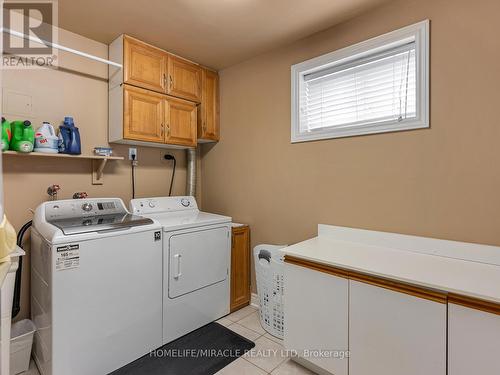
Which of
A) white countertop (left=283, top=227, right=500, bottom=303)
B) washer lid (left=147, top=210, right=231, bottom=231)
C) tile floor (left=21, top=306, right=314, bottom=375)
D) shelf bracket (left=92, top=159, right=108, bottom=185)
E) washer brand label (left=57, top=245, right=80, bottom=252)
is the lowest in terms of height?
tile floor (left=21, top=306, right=314, bottom=375)

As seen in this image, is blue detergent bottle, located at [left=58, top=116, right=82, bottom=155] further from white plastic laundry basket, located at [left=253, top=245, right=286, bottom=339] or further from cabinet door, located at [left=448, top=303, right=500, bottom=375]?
cabinet door, located at [left=448, top=303, right=500, bottom=375]

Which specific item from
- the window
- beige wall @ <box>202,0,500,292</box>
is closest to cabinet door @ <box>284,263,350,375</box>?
beige wall @ <box>202,0,500,292</box>

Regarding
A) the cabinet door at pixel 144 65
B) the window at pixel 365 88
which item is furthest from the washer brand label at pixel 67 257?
the window at pixel 365 88

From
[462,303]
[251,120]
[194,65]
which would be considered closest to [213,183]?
[251,120]

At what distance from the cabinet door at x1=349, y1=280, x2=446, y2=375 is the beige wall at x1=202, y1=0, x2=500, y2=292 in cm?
62

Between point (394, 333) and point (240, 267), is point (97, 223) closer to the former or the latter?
point (240, 267)

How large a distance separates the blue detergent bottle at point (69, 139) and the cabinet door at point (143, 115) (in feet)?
1.19

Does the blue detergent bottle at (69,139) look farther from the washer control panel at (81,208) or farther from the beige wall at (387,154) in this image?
the beige wall at (387,154)

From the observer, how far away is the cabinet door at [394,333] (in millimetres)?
1334

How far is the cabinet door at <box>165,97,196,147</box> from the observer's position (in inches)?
104

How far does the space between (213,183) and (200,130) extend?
636 millimetres

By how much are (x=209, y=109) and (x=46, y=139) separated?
1.56 meters

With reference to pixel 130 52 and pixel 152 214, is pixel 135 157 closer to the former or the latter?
pixel 152 214

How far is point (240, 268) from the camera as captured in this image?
2.77m
